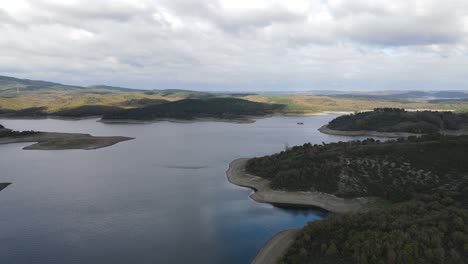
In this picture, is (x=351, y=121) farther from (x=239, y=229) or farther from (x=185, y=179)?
(x=239, y=229)

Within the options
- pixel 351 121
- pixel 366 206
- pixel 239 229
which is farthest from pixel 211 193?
pixel 351 121

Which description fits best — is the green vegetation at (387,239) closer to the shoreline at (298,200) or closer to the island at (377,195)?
the island at (377,195)

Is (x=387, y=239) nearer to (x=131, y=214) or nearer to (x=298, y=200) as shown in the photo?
(x=298, y=200)

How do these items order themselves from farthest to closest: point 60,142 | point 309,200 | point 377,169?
point 60,142 → point 377,169 → point 309,200

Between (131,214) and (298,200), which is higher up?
(298,200)

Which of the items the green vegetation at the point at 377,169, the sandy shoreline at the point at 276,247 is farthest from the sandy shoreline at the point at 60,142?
the sandy shoreline at the point at 276,247

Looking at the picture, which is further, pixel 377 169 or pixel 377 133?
pixel 377 133

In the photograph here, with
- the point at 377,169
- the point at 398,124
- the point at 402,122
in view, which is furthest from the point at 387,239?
the point at 402,122
